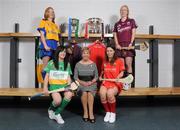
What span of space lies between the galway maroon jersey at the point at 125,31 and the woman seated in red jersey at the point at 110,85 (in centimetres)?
46

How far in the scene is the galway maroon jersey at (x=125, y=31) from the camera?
344 centimetres

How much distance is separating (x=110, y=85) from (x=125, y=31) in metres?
0.85

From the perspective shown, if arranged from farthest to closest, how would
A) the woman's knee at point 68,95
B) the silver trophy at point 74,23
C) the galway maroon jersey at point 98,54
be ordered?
the silver trophy at point 74,23
the galway maroon jersey at point 98,54
the woman's knee at point 68,95

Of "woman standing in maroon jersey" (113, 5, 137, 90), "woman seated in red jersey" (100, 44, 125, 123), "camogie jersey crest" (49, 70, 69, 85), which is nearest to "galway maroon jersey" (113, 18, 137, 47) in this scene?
"woman standing in maroon jersey" (113, 5, 137, 90)

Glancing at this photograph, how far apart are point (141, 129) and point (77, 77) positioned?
0.94 m

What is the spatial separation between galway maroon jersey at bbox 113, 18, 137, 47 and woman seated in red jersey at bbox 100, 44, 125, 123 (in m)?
0.46

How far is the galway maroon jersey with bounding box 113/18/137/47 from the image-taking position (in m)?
3.44

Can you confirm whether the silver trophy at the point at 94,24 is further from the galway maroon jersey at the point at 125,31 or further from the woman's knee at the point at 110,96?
the woman's knee at the point at 110,96

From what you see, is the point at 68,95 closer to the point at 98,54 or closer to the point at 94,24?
the point at 98,54

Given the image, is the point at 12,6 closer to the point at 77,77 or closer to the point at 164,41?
the point at 77,77

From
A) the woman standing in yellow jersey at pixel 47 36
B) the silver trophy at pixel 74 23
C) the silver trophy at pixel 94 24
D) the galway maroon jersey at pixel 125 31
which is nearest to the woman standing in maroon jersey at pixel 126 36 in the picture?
the galway maroon jersey at pixel 125 31

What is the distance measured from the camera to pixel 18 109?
3.54 m

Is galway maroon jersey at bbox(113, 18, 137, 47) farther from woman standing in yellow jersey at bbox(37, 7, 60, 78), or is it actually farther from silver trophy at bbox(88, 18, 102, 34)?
woman standing in yellow jersey at bbox(37, 7, 60, 78)

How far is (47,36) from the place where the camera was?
330 cm
